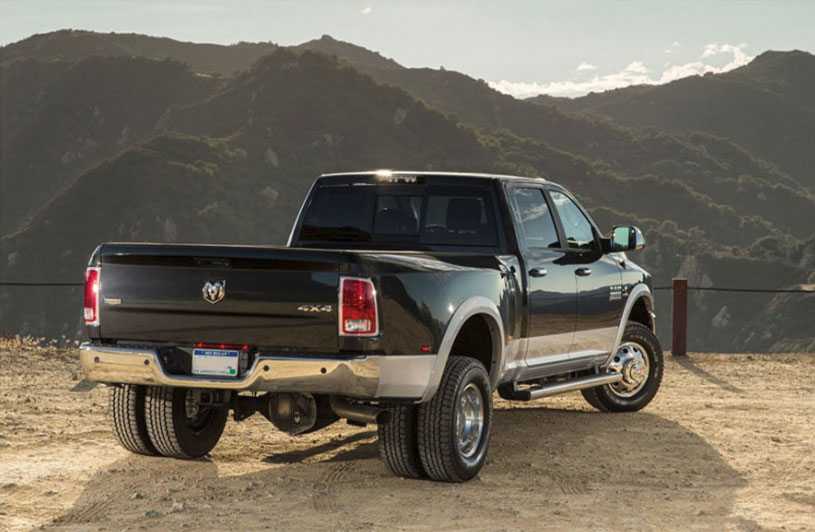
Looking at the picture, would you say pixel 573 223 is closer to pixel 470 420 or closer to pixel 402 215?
pixel 402 215

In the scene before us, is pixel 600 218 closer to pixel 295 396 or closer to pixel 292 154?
pixel 292 154

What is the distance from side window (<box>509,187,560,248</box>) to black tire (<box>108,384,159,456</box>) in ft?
9.99

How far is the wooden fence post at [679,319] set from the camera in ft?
54.9

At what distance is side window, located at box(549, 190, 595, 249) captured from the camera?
906 cm

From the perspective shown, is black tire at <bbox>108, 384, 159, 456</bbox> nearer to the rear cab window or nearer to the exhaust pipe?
the exhaust pipe

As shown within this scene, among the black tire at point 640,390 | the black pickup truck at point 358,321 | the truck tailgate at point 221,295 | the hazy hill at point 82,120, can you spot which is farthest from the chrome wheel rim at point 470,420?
the hazy hill at point 82,120

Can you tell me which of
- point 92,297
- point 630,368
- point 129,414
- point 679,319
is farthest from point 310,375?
point 679,319

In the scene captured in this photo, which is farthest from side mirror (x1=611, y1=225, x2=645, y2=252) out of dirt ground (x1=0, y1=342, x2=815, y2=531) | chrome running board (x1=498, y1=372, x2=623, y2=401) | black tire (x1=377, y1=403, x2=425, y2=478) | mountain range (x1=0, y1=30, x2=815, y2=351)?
mountain range (x1=0, y1=30, x2=815, y2=351)

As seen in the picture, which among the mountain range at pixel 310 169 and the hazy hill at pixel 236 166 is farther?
the hazy hill at pixel 236 166

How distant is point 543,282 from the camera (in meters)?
8.29

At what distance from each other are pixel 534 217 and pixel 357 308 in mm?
2761

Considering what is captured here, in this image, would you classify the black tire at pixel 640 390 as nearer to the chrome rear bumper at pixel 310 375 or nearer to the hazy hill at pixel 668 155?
the chrome rear bumper at pixel 310 375

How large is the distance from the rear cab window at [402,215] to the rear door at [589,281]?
1045 mm

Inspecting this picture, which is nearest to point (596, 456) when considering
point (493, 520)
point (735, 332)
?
point (493, 520)
